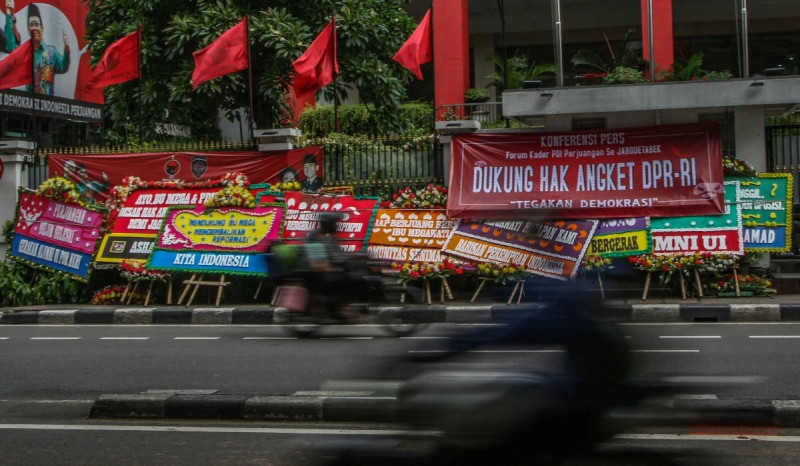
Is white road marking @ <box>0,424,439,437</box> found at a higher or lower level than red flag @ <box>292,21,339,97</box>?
lower

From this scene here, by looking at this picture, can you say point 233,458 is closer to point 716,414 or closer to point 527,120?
point 716,414

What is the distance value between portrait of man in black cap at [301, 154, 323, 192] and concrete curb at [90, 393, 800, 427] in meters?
8.55

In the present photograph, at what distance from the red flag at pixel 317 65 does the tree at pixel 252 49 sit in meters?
1.11

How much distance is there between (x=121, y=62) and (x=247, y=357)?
364 inches

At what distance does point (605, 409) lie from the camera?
3.95 metres

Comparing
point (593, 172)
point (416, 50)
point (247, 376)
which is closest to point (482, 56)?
point (416, 50)

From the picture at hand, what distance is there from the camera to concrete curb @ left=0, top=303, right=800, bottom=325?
1170 centimetres

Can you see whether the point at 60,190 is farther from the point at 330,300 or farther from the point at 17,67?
the point at 330,300

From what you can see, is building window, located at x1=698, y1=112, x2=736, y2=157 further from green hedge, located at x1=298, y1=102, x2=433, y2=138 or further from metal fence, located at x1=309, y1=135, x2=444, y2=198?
green hedge, located at x1=298, y1=102, x2=433, y2=138

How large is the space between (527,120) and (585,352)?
11.3 m

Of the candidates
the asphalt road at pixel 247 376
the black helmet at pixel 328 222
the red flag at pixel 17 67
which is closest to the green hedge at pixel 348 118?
the red flag at pixel 17 67

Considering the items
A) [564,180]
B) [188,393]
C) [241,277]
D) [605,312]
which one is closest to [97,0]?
[241,277]

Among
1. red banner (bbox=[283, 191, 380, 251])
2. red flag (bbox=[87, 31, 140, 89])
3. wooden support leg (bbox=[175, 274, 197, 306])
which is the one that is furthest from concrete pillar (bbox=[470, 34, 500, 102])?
wooden support leg (bbox=[175, 274, 197, 306])

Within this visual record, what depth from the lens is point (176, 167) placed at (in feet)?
51.7
